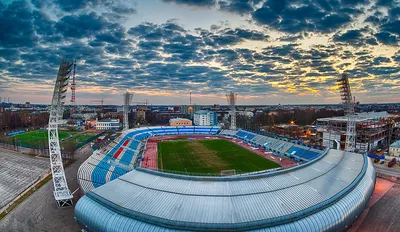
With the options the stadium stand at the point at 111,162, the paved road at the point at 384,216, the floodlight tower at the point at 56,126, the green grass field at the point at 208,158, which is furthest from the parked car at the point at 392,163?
the floodlight tower at the point at 56,126

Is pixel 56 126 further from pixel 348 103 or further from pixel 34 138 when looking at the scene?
pixel 34 138

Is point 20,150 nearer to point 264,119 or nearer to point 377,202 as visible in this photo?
point 377,202

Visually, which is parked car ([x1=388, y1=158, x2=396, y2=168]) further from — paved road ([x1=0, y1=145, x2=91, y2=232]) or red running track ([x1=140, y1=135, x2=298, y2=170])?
paved road ([x1=0, y1=145, x2=91, y2=232])

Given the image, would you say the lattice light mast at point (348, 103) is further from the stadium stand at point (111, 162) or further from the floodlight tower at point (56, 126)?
the floodlight tower at point (56, 126)

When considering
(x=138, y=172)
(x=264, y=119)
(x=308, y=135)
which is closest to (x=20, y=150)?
(x=138, y=172)

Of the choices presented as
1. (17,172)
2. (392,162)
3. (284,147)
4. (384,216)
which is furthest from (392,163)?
(17,172)
